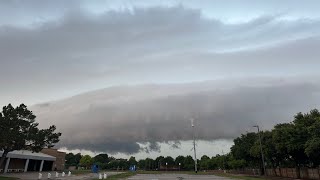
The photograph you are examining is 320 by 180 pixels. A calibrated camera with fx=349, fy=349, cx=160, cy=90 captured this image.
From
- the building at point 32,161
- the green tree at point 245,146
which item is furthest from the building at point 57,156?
the green tree at point 245,146

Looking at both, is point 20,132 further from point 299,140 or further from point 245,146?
point 245,146

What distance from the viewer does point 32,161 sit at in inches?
4707

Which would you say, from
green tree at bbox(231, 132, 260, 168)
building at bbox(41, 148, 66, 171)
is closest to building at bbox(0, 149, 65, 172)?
building at bbox(41, 148, 66, 171)

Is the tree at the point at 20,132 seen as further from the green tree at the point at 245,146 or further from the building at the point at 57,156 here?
the building at the point at 57,156

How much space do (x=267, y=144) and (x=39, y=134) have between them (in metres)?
51.5

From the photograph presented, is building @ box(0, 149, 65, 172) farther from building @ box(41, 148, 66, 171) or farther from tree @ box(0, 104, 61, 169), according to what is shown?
tree @ box(0, 104, 61, 169)

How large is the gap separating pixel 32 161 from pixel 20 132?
64076 mm

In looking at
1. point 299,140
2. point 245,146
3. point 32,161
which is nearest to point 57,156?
point 32,161

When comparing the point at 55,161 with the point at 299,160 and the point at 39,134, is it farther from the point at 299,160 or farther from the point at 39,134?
the point at 299,160

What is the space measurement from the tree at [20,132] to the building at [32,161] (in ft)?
82.5

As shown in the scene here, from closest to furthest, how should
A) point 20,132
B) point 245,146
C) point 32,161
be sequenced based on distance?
point 20,132, point 245,146, point 32,161

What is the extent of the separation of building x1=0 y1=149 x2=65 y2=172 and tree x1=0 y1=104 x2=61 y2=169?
82.5 feet

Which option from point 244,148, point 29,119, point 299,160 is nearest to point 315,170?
point 299,160

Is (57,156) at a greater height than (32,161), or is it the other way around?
(57,156)
